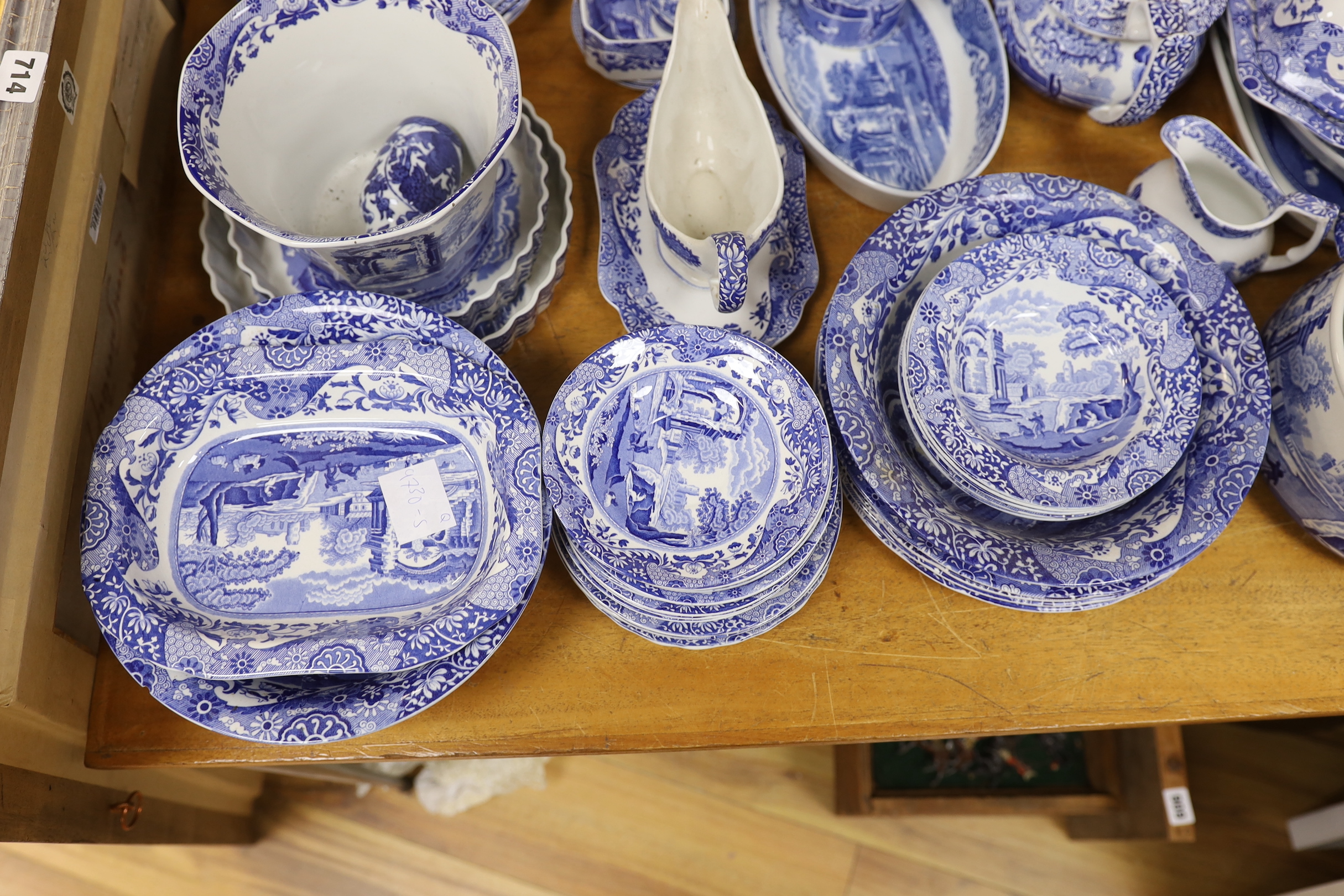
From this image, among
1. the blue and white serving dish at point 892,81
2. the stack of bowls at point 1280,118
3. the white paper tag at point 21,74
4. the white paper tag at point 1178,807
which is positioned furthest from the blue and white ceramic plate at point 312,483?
the white paper tag at point 1178,807

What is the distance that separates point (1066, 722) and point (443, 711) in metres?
0.52

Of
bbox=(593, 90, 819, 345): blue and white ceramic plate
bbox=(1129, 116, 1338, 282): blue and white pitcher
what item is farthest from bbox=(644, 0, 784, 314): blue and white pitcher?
bbox=(1129, 116, 1338, 282): blue and white pitcher

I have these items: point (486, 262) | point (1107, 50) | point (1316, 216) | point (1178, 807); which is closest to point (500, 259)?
point (486, 262)

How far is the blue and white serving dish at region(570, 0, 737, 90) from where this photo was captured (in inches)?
33.3

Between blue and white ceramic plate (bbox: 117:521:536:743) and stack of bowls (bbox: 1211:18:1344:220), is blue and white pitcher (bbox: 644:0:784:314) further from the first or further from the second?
stack of bowls (bbox: 1211:18:1344:220)

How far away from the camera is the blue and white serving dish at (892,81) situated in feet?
2.87

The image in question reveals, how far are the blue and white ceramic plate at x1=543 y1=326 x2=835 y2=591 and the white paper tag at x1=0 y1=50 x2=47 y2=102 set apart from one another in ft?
1.43

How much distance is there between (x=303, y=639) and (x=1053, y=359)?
24.8 inches

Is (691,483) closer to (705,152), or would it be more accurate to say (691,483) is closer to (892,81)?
(705,152)

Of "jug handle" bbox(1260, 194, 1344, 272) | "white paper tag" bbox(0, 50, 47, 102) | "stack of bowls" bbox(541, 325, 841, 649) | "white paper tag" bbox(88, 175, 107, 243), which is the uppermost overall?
"jug handle" bbox(1260, 194, 1344, 272)

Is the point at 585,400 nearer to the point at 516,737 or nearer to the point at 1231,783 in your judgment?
the point at 516,737

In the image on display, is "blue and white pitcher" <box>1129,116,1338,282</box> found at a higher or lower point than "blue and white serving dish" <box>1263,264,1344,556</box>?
higher

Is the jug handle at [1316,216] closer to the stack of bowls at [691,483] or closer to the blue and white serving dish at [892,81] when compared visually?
the blue and white serving dish at [892,81]

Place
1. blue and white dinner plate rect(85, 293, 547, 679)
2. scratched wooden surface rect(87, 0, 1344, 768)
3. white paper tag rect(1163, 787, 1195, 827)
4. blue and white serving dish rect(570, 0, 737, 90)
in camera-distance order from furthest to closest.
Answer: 1. white paper tag rect(1163, 787, 1195, 827)
2. blue and white serving dish rect(570, 0, 737, 90)
3. scratched wooden surface rect(87, 0, 1344, 768)
4. blue and white dinner plate rect(85, 293, 547, 679)
